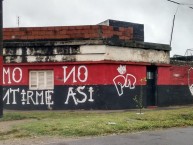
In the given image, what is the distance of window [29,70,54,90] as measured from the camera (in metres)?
18.5

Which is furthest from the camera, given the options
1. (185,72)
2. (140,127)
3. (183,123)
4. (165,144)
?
(185,72)

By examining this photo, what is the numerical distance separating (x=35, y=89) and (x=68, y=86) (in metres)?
1.72

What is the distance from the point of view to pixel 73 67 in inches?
715

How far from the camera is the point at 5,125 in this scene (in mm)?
12125

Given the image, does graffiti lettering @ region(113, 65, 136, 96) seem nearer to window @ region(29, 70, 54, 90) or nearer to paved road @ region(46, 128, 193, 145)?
window @ region(29, 70, 54, 90)

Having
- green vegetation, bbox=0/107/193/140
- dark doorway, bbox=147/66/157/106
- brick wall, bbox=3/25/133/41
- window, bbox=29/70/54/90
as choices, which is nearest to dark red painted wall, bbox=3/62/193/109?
window, bbox=29/70/54/90

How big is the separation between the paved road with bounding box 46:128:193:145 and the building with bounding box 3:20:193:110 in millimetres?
7337

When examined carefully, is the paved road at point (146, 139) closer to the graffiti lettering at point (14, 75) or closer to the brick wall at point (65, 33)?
the brick wall at point (65, 33)

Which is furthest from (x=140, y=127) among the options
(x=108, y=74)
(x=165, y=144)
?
(x=108, y=74)

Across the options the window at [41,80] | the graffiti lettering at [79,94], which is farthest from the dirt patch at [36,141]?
the window at [41,80]

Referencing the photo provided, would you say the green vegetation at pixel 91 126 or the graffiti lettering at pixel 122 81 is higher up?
the graffiti lettering at pixel 122 81

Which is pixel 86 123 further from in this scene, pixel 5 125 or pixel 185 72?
pixel 185 72

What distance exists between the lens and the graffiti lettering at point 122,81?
1836 cm

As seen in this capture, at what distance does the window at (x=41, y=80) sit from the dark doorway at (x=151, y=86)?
17.1 ft
